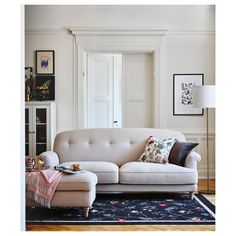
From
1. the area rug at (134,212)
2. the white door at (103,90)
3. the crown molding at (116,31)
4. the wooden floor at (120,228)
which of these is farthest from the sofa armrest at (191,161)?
the crown molding at (116,31)

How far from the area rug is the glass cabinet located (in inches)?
61.5

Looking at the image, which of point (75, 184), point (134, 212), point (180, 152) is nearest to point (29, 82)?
point (180, 152)

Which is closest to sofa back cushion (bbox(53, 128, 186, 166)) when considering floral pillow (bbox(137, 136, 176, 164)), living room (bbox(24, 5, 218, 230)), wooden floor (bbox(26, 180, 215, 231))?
floral pillow (bbox(137, 136, 176, 164))

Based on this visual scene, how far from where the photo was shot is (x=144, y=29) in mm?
6035

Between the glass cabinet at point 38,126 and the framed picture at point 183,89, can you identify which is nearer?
the glass cabinet at point 38,126

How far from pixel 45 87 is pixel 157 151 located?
2.26 metres

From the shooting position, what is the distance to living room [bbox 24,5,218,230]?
6.06 meters

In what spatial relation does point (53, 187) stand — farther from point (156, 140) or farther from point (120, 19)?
point (120, 19)

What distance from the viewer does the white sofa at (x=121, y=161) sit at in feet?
14.9

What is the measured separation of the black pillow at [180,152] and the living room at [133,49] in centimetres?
125

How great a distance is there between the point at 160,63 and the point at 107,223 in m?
3.33

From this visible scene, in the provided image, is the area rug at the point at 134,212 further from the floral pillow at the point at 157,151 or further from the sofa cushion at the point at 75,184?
the floral pillow at the point at 157,151

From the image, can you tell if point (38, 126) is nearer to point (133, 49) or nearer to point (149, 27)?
point (133, 49)
